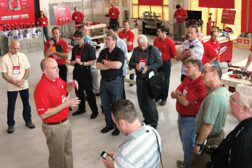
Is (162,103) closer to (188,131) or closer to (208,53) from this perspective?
(208,53)

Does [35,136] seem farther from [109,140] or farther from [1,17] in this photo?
[1,17]

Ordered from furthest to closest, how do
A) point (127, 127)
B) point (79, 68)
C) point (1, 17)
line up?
point (1, 17), point (79, 68), point (127, 127)

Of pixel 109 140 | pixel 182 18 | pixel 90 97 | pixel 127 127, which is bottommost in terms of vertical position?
pixel 109 140

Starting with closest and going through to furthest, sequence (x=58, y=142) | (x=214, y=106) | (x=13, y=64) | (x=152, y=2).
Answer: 1. (x=214, y=106)
2. (x=58, y=142)
3. (x=13, y=64)
4. (x=152, y=2)

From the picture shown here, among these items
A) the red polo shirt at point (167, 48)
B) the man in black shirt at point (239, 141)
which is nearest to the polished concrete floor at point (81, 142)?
the red polo shirt at point (167, 48)

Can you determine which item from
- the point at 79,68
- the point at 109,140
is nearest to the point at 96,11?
the point at 79,68

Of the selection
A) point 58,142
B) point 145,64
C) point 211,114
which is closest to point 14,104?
point 58,142

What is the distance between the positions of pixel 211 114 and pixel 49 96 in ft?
5.56

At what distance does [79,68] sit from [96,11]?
1085 cm

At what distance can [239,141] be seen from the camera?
2.10 metres

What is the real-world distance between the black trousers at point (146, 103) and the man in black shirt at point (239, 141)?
2.62 metres

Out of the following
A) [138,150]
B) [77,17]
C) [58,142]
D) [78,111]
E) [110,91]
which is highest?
[77,17]

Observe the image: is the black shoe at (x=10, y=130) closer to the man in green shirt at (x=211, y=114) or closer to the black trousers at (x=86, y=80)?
the black trousers at (x=86, y=80)

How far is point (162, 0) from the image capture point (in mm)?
13367
